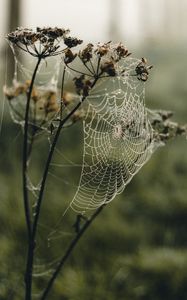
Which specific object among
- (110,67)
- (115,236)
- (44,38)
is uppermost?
(44,38)

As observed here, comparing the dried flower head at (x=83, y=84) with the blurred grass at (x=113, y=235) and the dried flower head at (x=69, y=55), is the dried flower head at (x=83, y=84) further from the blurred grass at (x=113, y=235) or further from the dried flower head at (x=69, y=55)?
the blurred grass at (x=113, y=235)

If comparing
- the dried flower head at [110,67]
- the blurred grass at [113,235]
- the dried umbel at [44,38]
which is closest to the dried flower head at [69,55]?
the dried umbel at [44,38]

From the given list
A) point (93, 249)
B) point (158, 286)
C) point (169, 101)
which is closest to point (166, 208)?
point (93, 249)

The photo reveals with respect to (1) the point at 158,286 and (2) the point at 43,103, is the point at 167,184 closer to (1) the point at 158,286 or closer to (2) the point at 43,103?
(1) the point at 158,286

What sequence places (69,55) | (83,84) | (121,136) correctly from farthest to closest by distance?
(121,136), (83,84), (69,55)

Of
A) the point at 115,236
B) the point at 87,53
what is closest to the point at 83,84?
the point at 87,53

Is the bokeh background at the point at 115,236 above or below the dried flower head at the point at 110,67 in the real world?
below

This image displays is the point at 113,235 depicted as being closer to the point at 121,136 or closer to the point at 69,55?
the point at 121,136

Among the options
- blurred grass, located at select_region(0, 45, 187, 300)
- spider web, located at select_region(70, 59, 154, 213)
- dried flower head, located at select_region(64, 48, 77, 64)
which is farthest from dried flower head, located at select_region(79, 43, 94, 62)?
blurred grass, located at select_region(0, 45, 187, 300)

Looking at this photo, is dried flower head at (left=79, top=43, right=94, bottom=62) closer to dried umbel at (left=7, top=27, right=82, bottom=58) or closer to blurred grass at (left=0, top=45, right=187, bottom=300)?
dried umbel at (left=7, top=27, right=82, bottom=58)
